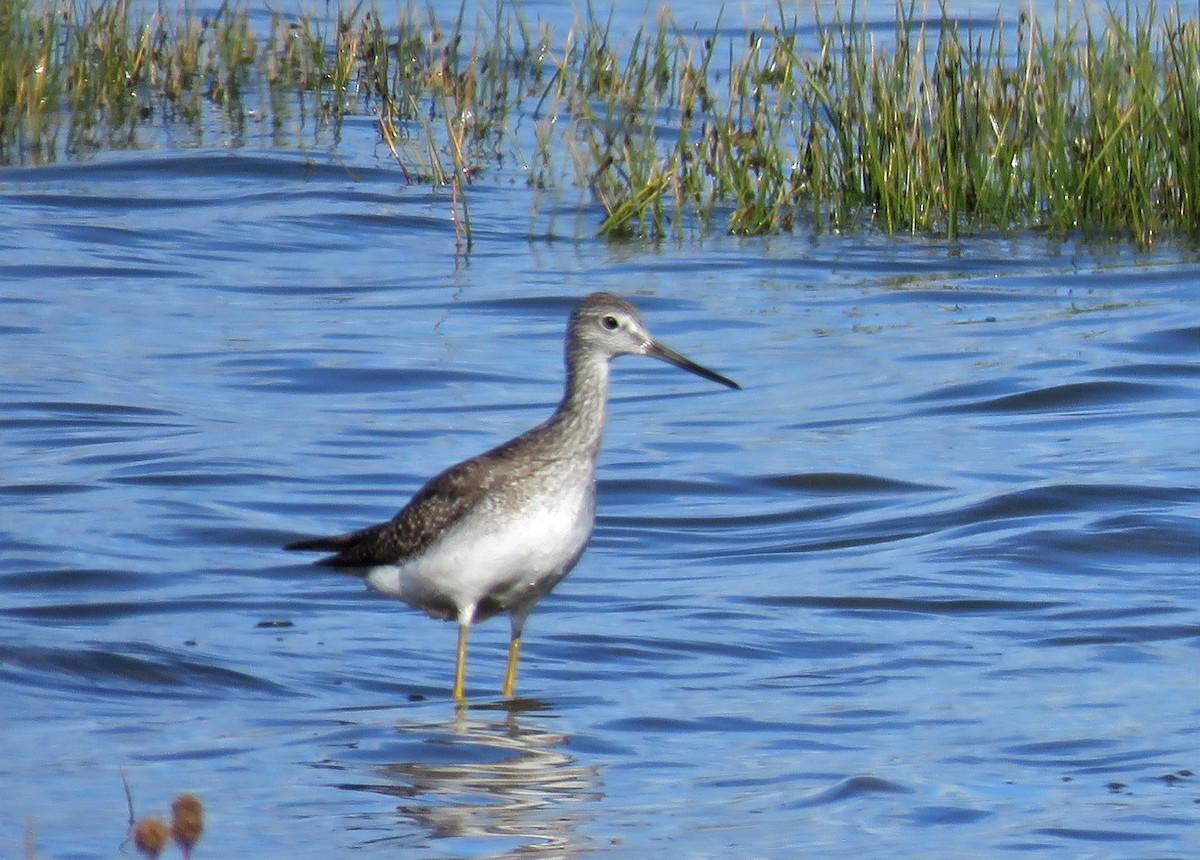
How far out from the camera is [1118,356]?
1016 cm

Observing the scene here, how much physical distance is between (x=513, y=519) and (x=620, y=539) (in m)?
2.03

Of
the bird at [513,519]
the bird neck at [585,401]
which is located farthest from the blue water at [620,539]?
the bird neck at [585,401]

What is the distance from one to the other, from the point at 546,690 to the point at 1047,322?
574 cm

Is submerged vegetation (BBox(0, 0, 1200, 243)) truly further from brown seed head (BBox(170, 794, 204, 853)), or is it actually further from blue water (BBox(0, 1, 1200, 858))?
brown seed head (BBox(170, 794, 204, 853))

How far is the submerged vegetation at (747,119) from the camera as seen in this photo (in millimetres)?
11656

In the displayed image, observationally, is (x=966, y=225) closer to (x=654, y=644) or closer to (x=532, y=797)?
(x=654, y=644)

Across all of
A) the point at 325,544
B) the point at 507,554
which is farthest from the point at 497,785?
the point at 325,544

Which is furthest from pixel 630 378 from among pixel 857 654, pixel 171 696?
pixel 171 696

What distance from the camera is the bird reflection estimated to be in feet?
14.9

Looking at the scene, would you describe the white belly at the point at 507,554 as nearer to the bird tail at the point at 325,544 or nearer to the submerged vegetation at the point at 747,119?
the bird tail at the point at 325,544

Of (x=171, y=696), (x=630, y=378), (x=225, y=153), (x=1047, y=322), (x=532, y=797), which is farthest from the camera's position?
(x=225, y=153)

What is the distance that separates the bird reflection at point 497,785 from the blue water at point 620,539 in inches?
0.6

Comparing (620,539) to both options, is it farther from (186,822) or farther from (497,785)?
(186,822)

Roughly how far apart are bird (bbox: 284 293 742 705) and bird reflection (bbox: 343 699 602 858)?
29cm
